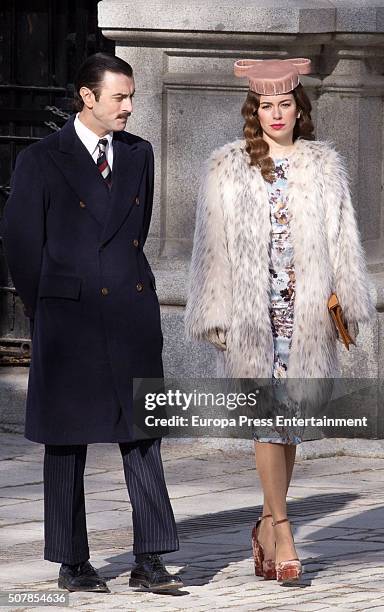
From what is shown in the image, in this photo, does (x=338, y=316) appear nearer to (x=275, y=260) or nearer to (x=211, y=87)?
(x=275, y=260)

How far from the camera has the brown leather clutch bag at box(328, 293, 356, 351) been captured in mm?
6688

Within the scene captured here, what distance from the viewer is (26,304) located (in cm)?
655

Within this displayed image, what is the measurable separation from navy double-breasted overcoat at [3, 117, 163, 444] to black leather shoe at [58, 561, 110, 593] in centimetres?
46

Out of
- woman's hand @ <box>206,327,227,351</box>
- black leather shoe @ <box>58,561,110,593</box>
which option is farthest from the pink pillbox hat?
black leather shoe @ <box>58,561,110,593</box>

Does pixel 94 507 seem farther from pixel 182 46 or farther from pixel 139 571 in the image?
pixel 182 46

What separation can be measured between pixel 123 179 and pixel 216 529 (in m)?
1.83

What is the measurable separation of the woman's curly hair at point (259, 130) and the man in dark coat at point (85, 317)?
48cm

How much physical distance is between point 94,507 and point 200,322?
1841mm

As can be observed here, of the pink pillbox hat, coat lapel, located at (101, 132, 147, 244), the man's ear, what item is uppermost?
the pink pillbox hat

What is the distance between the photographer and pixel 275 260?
22.1ft

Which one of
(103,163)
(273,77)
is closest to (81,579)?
(103,163)

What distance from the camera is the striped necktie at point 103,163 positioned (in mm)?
6625

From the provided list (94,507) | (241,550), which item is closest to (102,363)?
(241,550)

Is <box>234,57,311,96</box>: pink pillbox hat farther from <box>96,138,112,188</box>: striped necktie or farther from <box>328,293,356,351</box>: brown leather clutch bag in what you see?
<box>328,293,356,351</box>: brown leather clutch bag
